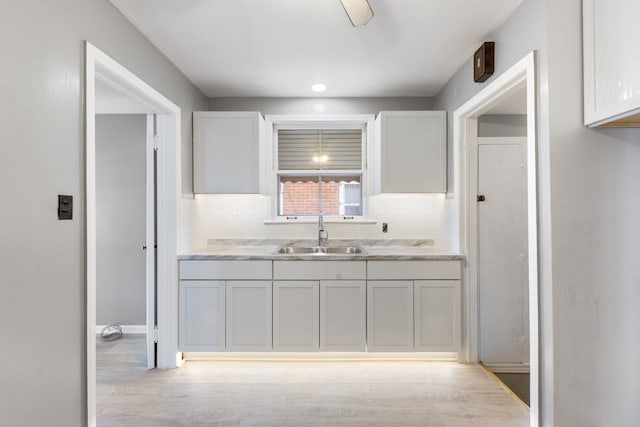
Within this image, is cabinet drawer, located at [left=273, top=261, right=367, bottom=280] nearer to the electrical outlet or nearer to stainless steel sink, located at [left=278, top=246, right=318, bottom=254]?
stainless steel sink, located at [left=278, top=246, right=318, bottom=254]

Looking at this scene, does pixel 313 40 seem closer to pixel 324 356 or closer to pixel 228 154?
pixel 228 154

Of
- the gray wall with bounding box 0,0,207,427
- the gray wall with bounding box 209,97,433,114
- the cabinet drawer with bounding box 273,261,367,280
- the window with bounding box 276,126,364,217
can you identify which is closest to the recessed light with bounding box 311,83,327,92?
the gray wall with bounding box 209,97,433,114

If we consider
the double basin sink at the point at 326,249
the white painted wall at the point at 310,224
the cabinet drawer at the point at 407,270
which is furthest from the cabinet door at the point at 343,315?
the white painted wall at the point at 310,224

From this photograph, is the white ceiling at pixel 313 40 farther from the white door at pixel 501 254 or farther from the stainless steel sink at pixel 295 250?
the stainless steel sink at pixel 295 250

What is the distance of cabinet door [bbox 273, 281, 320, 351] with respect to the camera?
2914 millimetres

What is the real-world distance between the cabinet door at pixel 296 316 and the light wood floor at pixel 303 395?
0.22 meters

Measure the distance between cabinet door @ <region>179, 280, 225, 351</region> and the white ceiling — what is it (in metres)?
1.88

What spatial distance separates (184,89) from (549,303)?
3.17 m

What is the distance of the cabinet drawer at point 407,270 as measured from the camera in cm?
292

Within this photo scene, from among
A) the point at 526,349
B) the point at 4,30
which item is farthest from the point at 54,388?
the point at 526,349

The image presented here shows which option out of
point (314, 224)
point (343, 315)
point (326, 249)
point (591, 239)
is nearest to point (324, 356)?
point (343, 315)

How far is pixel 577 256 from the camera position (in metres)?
1.76

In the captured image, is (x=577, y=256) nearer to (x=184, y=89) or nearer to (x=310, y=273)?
(x=310, y=273)

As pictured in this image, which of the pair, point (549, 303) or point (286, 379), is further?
point (286, 379)
